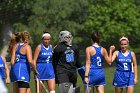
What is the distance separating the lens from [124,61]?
39.1 feet

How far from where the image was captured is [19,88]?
39.5 ft

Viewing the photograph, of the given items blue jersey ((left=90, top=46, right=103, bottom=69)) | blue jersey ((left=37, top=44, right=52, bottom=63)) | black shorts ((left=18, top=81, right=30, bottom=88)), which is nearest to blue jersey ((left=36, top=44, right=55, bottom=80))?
blue jersey ((left=37, top=44, right=52, bottom=63))

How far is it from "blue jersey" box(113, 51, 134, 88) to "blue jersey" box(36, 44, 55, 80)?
5.60ft

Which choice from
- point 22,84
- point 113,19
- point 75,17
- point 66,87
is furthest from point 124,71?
point 113,19

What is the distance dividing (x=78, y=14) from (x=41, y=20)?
459 centimetres

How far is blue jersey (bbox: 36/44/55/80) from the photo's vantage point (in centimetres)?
1252

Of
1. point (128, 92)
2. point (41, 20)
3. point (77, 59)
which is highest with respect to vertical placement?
point (41, 20)

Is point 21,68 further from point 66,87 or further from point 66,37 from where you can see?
point 66,37

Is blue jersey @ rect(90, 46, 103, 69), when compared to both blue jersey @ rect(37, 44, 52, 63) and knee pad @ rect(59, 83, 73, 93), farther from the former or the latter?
blue jersey @ rect(37, 44, 52, 63)

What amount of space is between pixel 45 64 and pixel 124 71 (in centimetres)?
198

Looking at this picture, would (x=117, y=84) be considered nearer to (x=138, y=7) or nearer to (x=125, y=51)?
(x=125, y=51)

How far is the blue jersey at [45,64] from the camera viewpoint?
12523mm

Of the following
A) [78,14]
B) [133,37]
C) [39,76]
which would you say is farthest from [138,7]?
[39,76]

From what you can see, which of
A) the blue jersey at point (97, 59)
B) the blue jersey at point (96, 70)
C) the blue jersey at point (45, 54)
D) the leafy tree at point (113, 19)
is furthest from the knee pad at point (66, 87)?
the leafy tree at point (113, 19)
